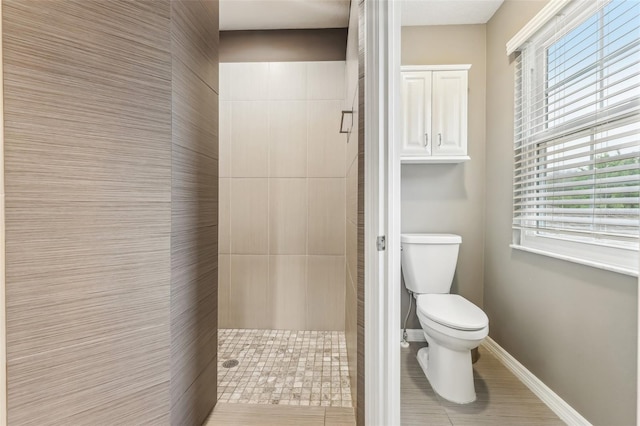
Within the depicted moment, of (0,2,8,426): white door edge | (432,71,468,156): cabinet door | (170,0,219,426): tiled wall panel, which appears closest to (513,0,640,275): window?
(432,71,468,156): cabinet door

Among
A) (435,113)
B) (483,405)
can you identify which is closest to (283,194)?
(435,113)

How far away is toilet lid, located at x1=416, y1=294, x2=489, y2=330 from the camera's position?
4.94 ft

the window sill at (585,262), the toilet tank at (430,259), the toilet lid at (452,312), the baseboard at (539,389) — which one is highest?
the window sill at (585,262)

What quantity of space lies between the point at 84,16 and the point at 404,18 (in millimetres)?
2170

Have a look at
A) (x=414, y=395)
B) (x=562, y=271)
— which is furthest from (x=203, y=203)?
(x=562, y=271)

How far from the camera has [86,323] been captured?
34.5 inches

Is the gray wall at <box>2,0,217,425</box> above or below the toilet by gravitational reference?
above

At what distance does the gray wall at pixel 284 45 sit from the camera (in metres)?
2.34

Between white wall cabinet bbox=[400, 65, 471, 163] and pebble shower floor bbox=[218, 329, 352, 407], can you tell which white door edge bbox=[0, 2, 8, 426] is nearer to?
pebble shower floor bbox=[218, 329, 352, 407]

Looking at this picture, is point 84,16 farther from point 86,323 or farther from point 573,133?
point 573,133

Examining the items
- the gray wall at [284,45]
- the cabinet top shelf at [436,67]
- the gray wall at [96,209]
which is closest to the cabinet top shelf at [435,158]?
the cabinet top shelf at [436,67]

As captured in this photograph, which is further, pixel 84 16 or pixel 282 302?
pixel 282 302

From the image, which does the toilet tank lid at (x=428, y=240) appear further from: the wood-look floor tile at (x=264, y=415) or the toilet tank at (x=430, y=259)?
the wood-look floor tile at (x=264, y=415)

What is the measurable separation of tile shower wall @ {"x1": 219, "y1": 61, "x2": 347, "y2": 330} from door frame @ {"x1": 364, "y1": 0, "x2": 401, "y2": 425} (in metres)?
1.29
